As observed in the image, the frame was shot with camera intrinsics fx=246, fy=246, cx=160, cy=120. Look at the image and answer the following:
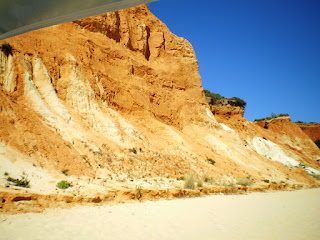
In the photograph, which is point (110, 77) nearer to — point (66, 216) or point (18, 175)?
point (18, 175)

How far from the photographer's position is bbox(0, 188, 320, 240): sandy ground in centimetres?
571

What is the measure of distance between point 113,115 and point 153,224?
13942mm

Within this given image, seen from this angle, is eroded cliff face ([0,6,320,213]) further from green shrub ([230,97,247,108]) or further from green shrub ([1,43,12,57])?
green shrub ([230,97,247,108])

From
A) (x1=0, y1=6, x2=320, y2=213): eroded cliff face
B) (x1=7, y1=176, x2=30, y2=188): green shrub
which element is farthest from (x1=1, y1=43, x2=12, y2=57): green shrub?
(x1=7, y1=176, x2=30, y2=188): green shrub

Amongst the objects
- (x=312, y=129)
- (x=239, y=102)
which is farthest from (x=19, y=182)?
(x=312, y=129)

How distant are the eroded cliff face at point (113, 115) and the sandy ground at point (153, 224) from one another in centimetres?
203

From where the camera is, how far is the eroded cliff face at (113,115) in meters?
12.1

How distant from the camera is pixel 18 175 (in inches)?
373

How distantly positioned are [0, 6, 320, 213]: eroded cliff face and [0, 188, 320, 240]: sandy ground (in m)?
2.03

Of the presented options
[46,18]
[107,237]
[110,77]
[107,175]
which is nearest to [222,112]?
[110,77]

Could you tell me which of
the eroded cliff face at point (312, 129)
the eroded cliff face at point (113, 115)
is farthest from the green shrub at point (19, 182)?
the eroded cliff face at point (312, 129)

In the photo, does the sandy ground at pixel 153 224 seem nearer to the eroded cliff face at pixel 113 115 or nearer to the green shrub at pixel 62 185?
the green shrub at pixel 62 185

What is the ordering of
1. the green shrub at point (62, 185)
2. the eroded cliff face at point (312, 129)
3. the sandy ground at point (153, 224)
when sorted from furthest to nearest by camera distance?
the eroded cliff face at point (312, 129), the green shrub at point (62, 185), the sandy ground at point (153, 224)

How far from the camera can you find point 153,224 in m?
6.87
